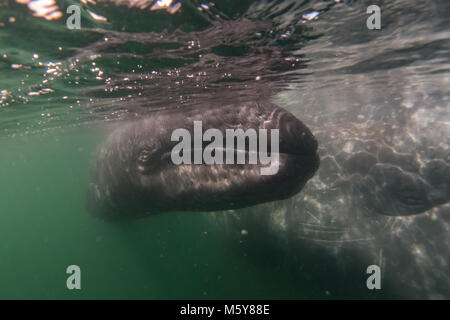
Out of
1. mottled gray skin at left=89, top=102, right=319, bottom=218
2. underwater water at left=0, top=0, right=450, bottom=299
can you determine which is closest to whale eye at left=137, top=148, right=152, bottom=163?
mottled gray skin at left=89, top=102, right=319, bottom=218

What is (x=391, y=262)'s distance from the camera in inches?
285

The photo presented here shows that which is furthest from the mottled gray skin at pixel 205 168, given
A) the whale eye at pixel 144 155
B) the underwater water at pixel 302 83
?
the underwater water at pixel 302 83

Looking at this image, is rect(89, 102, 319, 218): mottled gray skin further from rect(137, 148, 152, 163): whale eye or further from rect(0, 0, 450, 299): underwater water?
rect(0, 0, 450, 299): underwater water

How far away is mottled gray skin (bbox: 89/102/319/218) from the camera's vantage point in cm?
549

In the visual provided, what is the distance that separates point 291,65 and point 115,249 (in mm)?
17129

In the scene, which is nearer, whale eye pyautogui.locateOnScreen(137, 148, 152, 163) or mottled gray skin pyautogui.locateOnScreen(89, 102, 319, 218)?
mottled gray skin pyautogui.locateOnScreen(89, 102, 319, 218)

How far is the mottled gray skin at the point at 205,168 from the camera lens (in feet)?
18.0

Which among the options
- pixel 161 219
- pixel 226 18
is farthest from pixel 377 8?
pixel 161 219

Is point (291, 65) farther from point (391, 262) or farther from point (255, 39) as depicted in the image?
point (391, 262)

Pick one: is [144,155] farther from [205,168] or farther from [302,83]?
[302,83]

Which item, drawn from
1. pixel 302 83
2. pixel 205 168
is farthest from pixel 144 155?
pixel 302 83

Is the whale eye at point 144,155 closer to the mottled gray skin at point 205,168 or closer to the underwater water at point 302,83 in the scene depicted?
the mottled gray skin at point 205,168

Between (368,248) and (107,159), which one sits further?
(107,159)

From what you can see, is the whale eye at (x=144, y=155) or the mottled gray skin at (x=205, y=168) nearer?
the mottled gray skin at (x=205, y=168)
